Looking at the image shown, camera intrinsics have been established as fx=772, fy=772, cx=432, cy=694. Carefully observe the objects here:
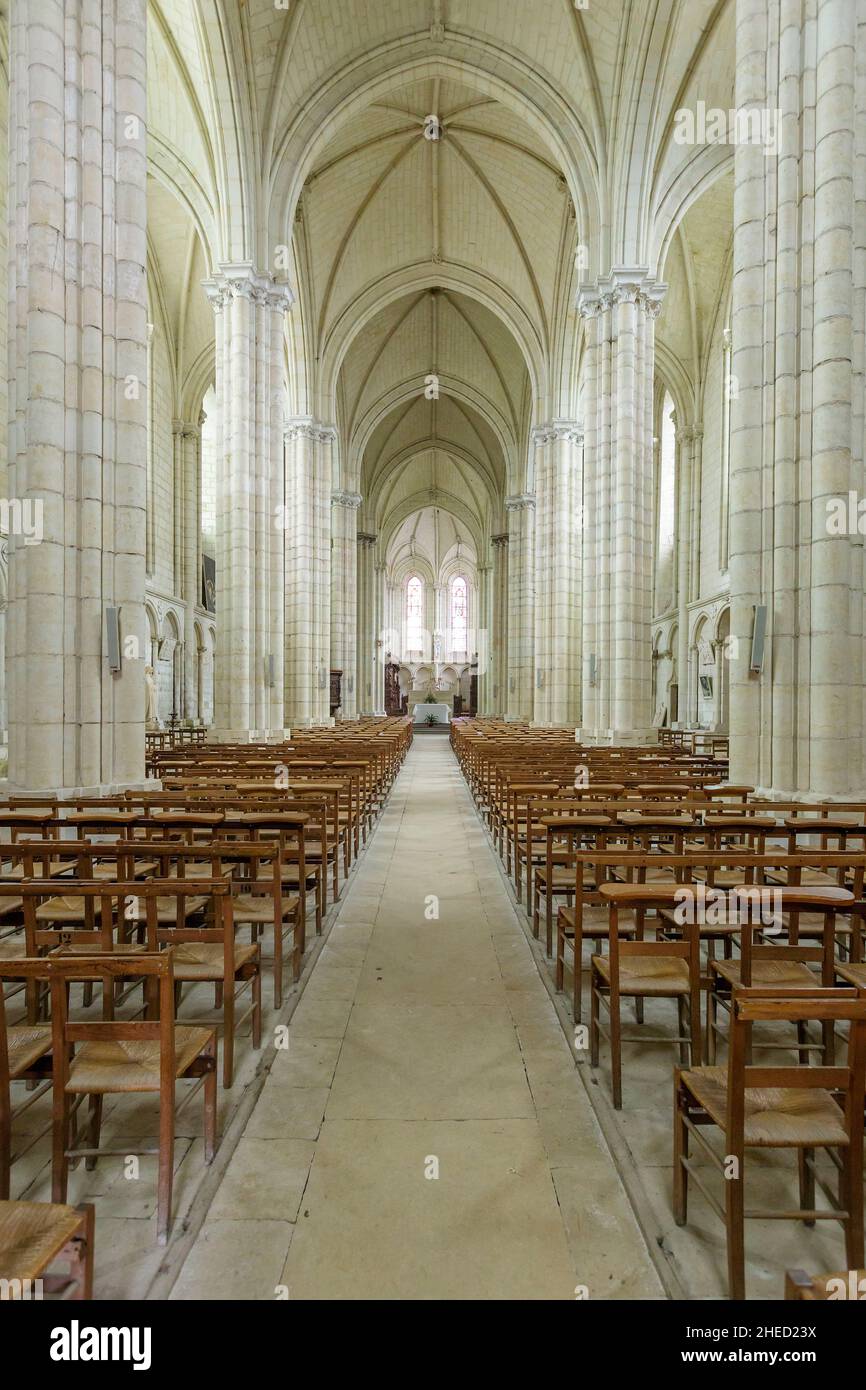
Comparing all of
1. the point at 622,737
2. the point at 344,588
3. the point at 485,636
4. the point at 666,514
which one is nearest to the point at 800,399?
the point at 622,737

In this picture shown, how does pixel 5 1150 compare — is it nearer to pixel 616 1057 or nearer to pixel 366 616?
pixel 616 1057

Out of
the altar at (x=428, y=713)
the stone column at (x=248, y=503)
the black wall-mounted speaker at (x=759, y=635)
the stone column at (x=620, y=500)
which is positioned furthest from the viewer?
the altar at (x=428, y=713)

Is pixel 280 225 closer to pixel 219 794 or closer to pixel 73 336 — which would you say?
pixel 73 336

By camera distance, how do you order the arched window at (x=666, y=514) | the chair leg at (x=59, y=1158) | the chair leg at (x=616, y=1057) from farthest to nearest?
the arched window at (x=666, y=514)
the chair leg at (x=616, y=1057)
the chair leg at (x=59, y=1158)

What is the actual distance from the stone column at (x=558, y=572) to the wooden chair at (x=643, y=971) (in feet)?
60.8

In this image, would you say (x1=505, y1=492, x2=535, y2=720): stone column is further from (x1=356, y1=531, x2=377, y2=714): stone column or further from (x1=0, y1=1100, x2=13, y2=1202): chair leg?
(x1=0, y1=1100, x2=13, y2=1202): chair leg

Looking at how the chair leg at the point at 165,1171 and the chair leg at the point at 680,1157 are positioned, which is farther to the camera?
the chair leg at the point at 680,1157

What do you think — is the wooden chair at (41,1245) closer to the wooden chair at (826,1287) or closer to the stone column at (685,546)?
the wooden chair at (826,1287)

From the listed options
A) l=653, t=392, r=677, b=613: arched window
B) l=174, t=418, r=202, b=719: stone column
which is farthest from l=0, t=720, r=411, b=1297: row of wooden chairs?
l=653, t=392, r=677, b=613: arched window

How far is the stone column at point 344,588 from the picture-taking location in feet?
100

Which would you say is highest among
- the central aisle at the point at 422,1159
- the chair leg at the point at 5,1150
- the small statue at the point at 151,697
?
the small statue at the point at 151,697

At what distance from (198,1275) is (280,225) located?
17.3m

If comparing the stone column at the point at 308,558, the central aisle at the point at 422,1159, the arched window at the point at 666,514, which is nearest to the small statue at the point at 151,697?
the stone column at the point at 308,558
